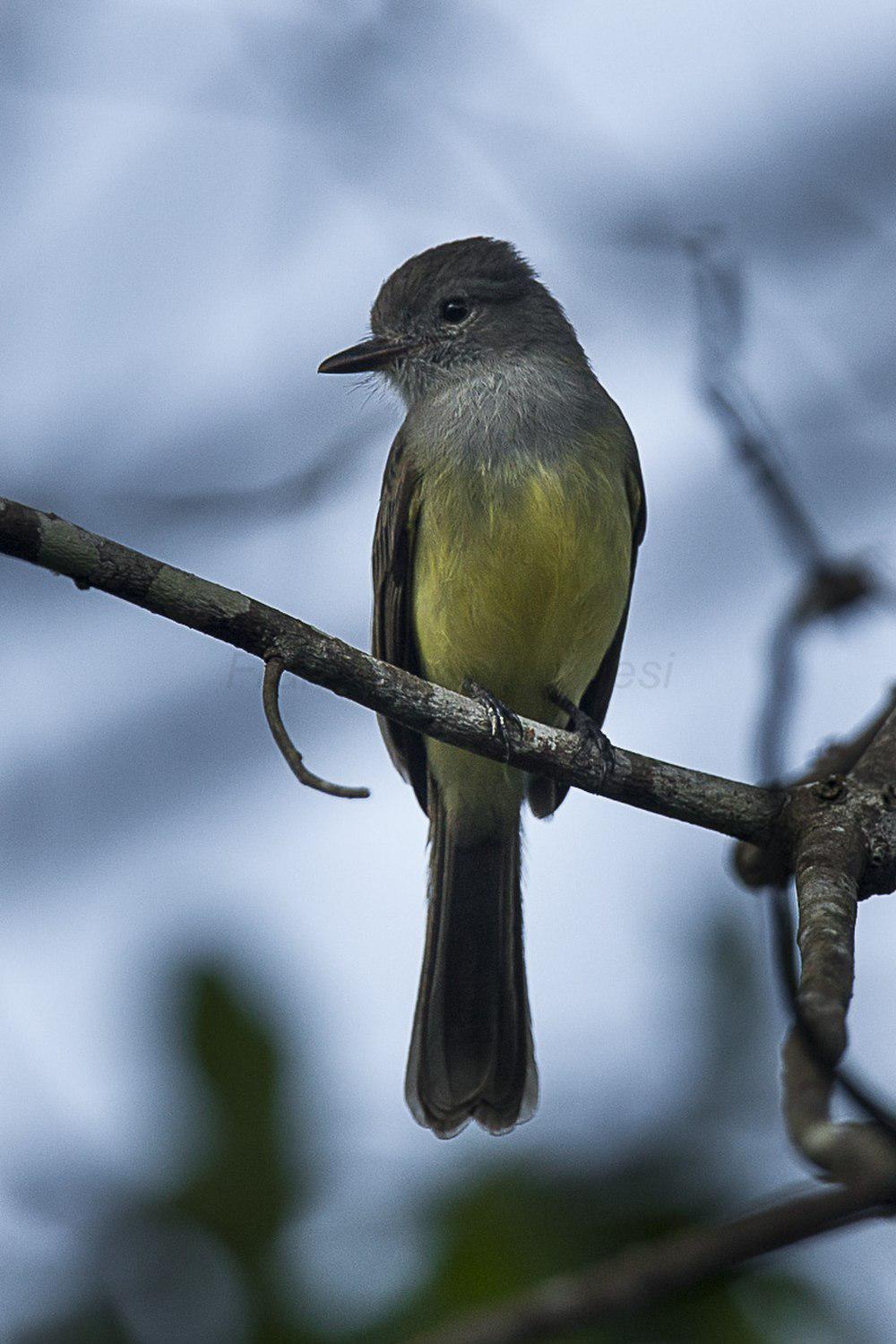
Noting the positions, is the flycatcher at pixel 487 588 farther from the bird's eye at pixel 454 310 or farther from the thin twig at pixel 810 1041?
the thin twig at pixel 810 1041

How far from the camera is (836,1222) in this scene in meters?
1.46

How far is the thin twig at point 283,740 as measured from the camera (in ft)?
9.01

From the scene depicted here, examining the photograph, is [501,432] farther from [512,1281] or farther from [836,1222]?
[836,1222]

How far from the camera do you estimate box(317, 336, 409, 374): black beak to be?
228 inches

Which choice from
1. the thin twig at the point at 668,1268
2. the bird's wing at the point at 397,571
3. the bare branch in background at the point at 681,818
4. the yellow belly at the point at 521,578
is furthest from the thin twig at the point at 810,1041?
the bird's wing at the point at 397,571

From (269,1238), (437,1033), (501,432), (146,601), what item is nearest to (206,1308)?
(269,1238)

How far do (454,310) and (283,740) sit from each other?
3.30 metres

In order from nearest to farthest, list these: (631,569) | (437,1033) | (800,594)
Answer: (800,594) → (437,1033) → (631,569)

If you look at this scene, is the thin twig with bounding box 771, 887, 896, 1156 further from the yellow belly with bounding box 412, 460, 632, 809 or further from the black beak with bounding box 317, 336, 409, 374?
the black beak with bounding box 317, 336, 409, 374

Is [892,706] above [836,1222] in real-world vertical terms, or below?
above

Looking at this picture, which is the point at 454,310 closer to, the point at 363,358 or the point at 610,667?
the point at 363,358

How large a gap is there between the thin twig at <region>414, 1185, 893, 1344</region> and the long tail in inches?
122

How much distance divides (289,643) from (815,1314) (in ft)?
5.65

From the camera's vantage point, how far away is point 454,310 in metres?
5.91
